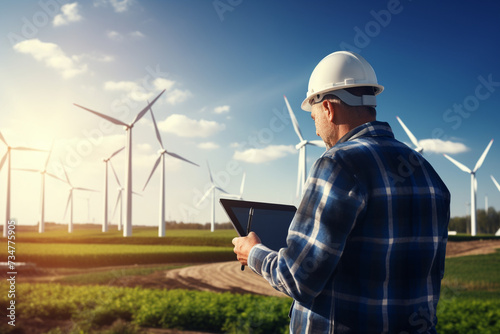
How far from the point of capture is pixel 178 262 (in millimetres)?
21766

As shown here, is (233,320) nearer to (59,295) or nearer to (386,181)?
(59,295)

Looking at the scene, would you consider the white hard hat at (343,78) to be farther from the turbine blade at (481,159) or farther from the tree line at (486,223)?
the tree line at (486,223)

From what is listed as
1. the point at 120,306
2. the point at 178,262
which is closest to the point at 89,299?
the point at 120,306

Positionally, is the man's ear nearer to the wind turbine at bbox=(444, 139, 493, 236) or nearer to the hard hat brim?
the hard hat brim

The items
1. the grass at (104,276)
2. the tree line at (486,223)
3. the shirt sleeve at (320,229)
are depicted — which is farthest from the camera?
the tree line at (486,223)

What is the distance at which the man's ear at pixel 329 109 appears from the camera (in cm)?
237

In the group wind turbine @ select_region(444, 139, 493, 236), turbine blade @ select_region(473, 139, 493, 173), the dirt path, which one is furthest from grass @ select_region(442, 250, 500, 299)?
turbine blade @ select_region(473, 139, 493, 173)

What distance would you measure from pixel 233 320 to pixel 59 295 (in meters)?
5.21

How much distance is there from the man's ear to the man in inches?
9.4

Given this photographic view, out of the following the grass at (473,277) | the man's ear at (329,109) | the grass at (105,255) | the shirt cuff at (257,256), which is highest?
the man's ear at (329,109)

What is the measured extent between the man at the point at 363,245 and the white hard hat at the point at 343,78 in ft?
0.87

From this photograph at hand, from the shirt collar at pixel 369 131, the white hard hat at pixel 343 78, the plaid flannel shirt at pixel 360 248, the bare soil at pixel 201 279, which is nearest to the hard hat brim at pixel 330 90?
the white hard hat at pixel 343 78

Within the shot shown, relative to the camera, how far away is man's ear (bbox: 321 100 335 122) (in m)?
2.37

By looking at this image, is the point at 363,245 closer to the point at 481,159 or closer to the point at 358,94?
the point at 358,94
